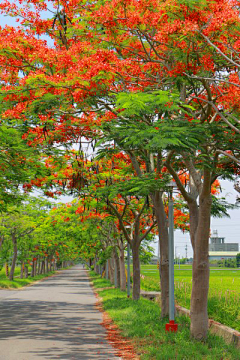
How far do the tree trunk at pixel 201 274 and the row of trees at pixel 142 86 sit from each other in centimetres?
2

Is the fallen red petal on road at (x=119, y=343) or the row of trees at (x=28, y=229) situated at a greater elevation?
the row of trees at (x=28, y=229)

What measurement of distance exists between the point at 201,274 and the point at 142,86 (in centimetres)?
465

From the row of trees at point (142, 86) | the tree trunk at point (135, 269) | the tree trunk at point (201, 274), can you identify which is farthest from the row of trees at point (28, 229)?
the tree trunk at point (201, 274)

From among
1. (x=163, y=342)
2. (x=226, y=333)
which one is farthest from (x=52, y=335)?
(x=226, y=333)

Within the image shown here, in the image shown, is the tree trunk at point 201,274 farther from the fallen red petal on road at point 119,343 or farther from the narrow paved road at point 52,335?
the narrow paved road at point 52,335

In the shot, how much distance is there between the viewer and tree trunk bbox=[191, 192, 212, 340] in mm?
11586

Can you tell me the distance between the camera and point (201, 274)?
11.6 meters

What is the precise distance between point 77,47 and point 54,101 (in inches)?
59.9

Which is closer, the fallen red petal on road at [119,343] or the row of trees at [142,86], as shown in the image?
the row of trees at [142,86]

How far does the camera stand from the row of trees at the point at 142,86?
9336mm

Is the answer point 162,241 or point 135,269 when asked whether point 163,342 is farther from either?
point 135,269

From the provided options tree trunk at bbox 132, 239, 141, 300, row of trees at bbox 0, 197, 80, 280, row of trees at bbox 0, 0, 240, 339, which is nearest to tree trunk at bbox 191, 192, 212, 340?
row of trees at bbox 0, 0, 240, 339

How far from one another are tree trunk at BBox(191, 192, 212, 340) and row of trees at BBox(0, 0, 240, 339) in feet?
0.07

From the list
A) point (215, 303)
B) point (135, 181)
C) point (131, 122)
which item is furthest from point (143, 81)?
point (215, 303)
